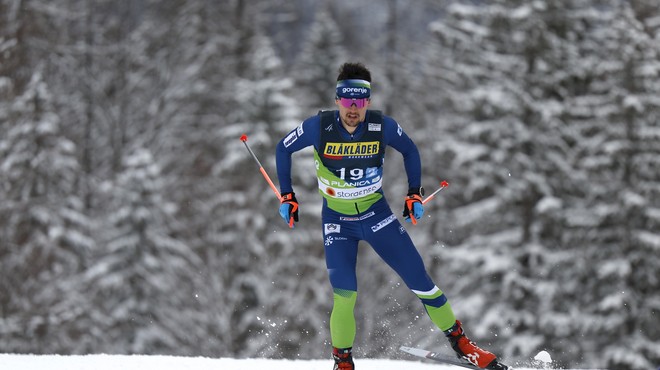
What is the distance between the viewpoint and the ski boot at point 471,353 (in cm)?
702

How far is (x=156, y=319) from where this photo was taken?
23078 millimetres

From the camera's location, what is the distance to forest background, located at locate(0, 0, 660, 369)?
1997 cm

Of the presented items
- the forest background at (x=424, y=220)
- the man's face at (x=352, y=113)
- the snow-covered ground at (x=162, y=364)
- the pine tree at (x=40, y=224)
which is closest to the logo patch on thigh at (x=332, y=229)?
the man's face at (x=352, y=113)

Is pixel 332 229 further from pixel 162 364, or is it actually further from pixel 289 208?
pixel 162 364

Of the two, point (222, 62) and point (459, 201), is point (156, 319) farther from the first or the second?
point (222, 62)

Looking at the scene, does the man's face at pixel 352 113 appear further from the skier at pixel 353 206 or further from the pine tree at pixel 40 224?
the pine tree at pixel 40 224

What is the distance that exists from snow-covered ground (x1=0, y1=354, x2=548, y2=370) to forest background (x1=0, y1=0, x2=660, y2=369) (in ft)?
36.6

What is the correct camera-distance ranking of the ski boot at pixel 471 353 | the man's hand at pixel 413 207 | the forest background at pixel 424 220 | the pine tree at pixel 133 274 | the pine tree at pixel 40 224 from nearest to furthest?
1. the ski boot at pixel 471 353
2. the man's hand at pixel 413 207
3. the forest background at pixel 424 220
4. the pine tree at pixel 40 224
5. the pine tree at pixel 133 274

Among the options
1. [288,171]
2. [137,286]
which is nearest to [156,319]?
[137,286]

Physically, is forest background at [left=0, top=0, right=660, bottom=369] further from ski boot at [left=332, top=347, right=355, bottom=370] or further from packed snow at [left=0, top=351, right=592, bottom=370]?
ski boot at [left=332, top=347, right=355, bottom=370]

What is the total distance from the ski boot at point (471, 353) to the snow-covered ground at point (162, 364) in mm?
1553

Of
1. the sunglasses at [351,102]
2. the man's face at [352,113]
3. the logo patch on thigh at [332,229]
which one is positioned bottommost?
the logo patch on thigh at [332,229]

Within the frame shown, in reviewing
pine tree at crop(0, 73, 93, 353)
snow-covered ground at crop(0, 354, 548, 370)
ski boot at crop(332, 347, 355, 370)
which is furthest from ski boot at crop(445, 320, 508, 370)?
pine tree at crop(0, 73, 93, 353)

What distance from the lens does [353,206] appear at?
7.19m
